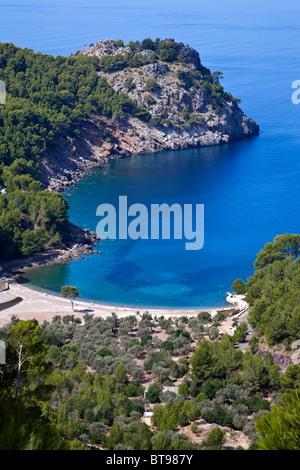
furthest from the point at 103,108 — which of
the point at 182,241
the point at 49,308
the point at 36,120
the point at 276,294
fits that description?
the point at 276,294

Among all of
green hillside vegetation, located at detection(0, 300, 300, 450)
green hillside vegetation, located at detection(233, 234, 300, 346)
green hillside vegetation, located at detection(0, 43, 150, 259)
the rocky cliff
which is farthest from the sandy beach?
the rocky cliff

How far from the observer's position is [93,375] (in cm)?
3750

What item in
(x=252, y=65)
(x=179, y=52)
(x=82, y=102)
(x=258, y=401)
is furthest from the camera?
(x=252, y=65)

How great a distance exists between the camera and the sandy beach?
51438mm

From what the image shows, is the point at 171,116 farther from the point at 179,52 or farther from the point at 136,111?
the point at 179,52

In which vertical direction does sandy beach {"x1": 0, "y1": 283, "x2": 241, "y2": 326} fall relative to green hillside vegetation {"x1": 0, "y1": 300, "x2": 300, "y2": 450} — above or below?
above

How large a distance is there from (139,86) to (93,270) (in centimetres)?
6029

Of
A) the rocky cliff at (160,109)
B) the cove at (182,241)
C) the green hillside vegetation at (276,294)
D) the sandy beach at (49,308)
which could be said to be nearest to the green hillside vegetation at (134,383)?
the green hillside vegetation at (276,294)

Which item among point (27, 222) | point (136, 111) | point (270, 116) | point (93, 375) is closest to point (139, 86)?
point (136, 111)

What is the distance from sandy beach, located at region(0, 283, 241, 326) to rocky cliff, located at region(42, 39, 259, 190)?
1885 inches

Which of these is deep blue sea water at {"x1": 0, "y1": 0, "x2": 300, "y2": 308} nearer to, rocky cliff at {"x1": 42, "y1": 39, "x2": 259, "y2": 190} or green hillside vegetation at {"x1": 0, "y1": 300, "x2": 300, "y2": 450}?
rocky cliff at {"x1": 42, "y1": 39, "x2": 259, "y2": 190}

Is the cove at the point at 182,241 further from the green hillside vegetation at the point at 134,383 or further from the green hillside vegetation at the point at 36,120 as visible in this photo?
the green hillside vegetation at the point at 134,383

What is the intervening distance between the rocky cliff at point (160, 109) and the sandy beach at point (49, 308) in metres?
47.9

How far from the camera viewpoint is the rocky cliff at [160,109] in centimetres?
10712
